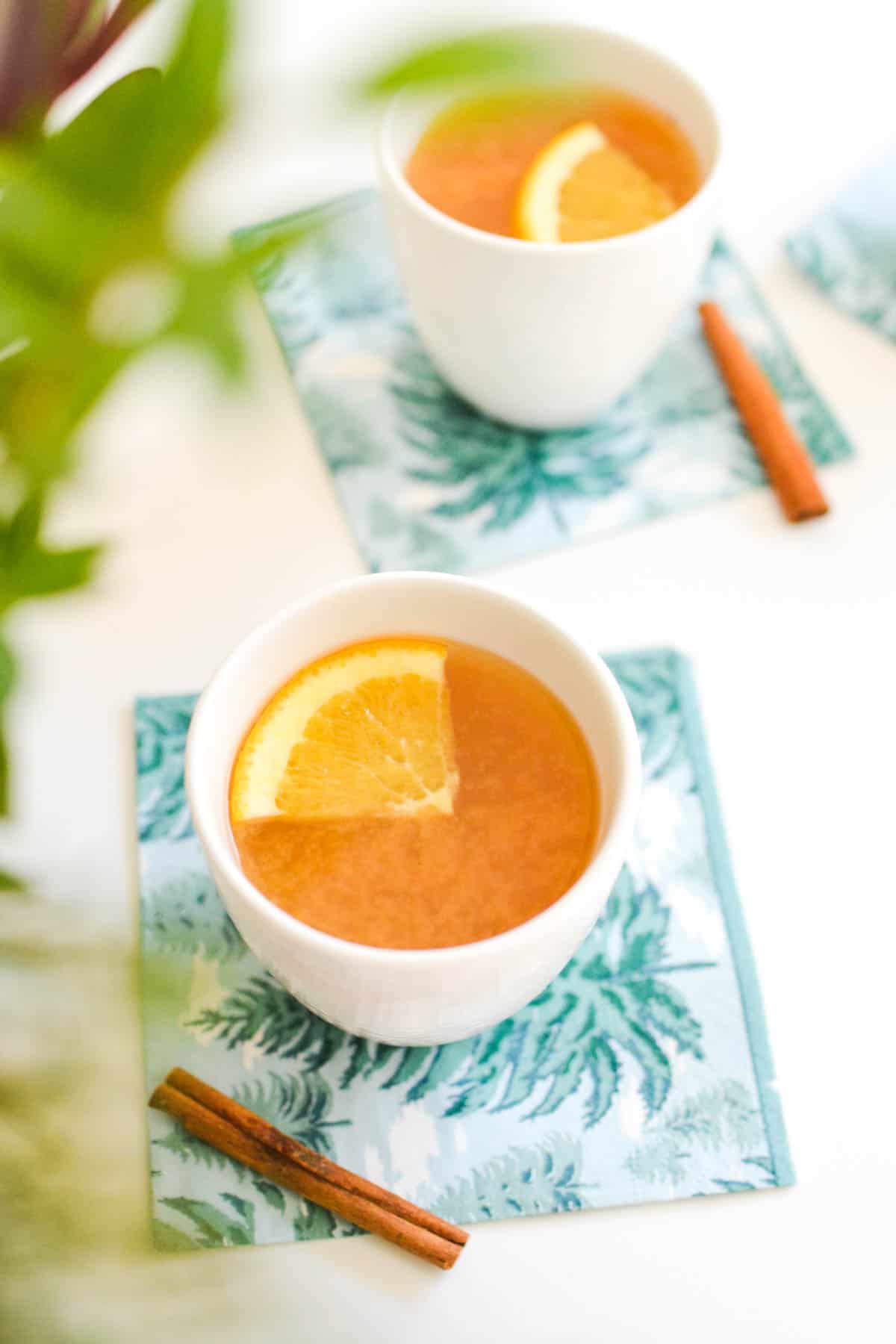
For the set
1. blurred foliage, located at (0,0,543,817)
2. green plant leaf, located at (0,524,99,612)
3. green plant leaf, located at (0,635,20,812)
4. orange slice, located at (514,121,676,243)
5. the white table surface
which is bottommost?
the white table surface

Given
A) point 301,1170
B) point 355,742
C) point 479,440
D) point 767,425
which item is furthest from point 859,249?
point 301,1170

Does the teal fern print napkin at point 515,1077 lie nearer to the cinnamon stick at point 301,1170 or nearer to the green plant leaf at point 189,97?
the cinnamon stick at point 301,1170

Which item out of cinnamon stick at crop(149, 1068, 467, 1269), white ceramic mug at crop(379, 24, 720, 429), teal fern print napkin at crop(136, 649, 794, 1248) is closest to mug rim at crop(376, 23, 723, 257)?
white ceramic mug at crop(379, 24, 720, 429)

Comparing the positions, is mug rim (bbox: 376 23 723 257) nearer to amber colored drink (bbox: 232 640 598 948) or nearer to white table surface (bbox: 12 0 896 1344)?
white table surface (bbox: 12 0 896 1344)

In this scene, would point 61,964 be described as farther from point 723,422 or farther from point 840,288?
point 840,288

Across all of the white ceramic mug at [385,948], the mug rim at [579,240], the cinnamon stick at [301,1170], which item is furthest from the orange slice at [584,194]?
the cinnamon stick at [301,1170]

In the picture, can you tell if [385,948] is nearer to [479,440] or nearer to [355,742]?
[355,742]
